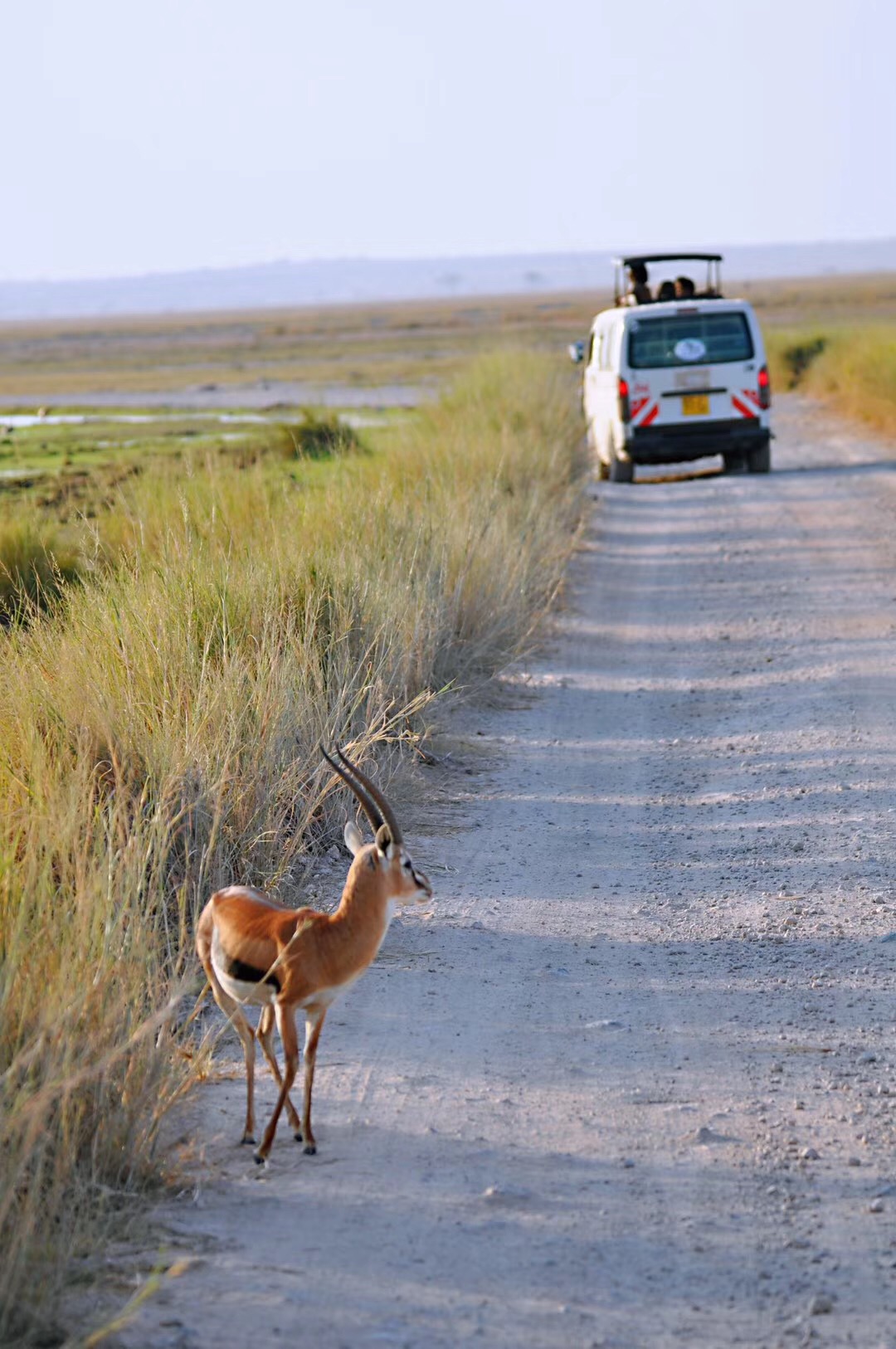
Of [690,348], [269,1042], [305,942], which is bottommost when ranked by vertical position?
[269,1042]

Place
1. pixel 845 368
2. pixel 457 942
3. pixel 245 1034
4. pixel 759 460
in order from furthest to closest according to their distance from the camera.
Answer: pixel 845 368 < pixel 759 460 < pixel 457 942 < pixel 245 1034

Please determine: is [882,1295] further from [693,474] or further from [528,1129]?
[693,474]

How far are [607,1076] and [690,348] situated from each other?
1513 centimetres

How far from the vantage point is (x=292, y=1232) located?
4.02 m

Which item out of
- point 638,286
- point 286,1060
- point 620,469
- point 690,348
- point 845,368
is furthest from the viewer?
point 845,368

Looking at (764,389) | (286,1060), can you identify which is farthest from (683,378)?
(286,1060)

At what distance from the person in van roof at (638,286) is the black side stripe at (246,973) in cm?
1849

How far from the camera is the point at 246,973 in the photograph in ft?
13.6

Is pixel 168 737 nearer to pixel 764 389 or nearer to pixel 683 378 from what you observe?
pixel 683 378

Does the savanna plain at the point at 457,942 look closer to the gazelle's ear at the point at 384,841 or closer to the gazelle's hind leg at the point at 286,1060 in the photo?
the gazelle's hind leg at the point at 286,1060

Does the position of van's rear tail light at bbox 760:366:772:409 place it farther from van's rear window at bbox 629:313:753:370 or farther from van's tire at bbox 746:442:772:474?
van's tire at bbox 746:442:772:474

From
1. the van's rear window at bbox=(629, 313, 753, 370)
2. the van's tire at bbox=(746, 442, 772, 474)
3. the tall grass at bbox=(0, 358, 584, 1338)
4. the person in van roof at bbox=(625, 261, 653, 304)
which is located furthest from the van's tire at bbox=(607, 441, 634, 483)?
the tall grass at bbox=(0, 358, 584, 1338)

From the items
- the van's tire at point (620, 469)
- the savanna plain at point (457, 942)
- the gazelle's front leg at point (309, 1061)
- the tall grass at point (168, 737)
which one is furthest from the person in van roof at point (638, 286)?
the gazelle's front leg at point (309, 1061)

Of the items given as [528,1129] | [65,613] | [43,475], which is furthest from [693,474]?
[528,1129]
